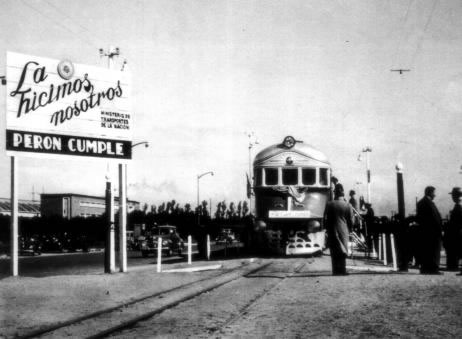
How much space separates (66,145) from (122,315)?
7.68 meters

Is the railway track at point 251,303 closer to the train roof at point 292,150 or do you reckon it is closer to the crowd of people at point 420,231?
the crowd of people at point 420,231

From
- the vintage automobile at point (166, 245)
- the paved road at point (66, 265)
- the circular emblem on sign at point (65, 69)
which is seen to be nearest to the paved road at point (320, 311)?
the circular emblem on sign at point (65, 69)

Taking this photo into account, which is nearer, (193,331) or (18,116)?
(193,331)

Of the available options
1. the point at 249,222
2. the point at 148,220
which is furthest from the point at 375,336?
the point at 148,220

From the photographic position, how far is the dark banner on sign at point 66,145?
45.9 ft

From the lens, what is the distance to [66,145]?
14.7m

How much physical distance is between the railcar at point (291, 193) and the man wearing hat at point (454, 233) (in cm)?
663

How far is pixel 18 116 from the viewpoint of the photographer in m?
14.0

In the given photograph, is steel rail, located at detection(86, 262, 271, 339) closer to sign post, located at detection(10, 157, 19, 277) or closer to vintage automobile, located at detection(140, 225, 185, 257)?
sign post, located at detection(10, 157, 19, 277)

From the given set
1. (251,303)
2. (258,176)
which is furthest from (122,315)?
(258,176)

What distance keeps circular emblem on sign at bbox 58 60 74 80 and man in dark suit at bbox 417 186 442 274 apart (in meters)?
8.44

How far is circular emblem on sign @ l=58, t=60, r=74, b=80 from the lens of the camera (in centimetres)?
1470

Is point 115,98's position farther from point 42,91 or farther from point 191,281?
point 191,281

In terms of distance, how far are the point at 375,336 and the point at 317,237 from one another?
47.3 ft
